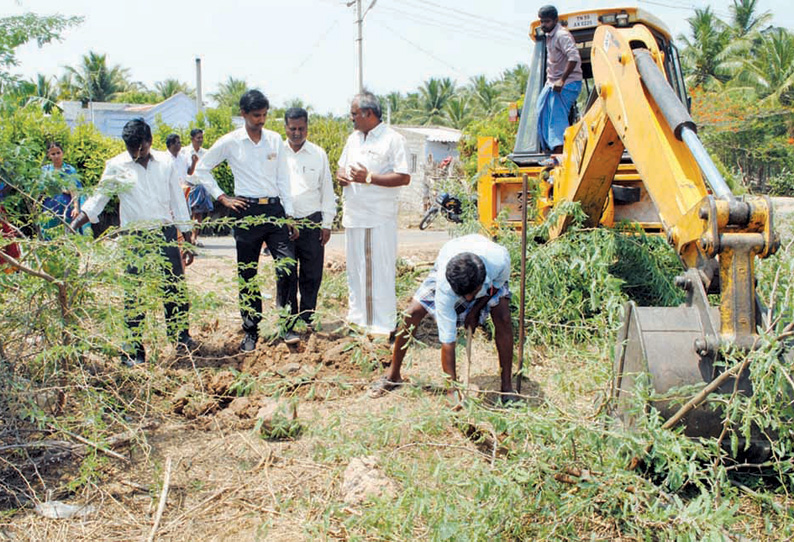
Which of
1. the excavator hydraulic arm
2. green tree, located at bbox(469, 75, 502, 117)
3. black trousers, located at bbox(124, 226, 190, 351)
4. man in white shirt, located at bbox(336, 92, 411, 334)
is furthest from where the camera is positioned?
green tree, located at bbox(469, 75, 502, 117)

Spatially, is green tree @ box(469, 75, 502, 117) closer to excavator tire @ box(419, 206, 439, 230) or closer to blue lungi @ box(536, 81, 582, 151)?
excavator tire @ box(419, 206, 439, 230)

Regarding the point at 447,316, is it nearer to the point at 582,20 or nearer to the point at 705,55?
the point at 582,20

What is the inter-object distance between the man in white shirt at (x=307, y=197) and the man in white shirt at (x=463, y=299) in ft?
A: 5.03

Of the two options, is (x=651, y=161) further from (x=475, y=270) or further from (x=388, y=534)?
(x=388, y=534)

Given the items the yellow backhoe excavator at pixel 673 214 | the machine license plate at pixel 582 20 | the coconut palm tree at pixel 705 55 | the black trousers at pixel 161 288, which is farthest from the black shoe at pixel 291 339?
the coconut palm tree at pixel 705 55

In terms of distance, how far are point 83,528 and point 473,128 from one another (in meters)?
19.2

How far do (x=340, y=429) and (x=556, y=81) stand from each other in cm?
410

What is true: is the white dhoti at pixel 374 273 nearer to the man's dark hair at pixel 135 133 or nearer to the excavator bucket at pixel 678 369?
the man's dark hair at pixel 135 133

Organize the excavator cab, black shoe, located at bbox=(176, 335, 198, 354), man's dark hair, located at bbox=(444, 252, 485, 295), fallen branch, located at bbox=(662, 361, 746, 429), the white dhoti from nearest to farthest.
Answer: fallen branch, located at bbox=(662, 361, 746, 429)
man's dark hair, located at bbox=(444, 252, 485, 295)
black shoe, located at bbox=(176, 335, 198, 354)
the white dhoti
the excavator cab

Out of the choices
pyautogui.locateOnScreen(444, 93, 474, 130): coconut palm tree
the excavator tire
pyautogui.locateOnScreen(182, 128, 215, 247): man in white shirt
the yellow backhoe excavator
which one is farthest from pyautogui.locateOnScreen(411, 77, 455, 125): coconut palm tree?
the yellow backhoe excavator

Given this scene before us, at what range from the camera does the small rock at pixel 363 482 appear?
10.1ft

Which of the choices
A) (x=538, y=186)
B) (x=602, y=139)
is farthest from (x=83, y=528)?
(x=538, y=186)

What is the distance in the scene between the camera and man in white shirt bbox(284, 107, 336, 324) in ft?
19.4

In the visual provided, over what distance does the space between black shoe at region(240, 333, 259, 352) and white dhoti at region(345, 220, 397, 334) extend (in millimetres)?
857
